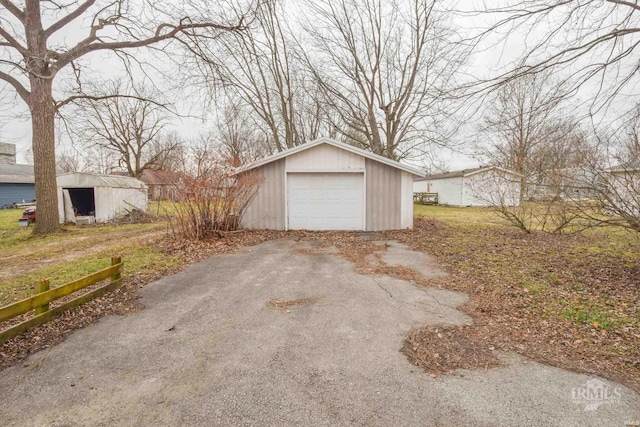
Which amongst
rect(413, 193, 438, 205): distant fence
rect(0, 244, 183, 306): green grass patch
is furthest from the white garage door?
rect(413, 193, 438, 205): distant fence

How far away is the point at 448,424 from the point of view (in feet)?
6.84

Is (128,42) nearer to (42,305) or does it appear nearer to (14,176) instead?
(42,305)

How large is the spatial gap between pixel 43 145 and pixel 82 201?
7.09 m

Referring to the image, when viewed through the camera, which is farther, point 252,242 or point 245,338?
point 252,242

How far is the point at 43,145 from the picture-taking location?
402 inches

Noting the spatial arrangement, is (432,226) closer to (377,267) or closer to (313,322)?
(377,267)

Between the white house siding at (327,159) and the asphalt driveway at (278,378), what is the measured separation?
6856mm

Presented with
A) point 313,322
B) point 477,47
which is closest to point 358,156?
point 477,47

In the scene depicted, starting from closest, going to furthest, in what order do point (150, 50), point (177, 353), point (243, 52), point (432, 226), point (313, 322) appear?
point (177, 353)
point (313, 322)
point (150, 50)
point (432, 226)
point (243, 52)

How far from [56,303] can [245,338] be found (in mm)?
2957

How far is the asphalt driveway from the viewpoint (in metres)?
2.17

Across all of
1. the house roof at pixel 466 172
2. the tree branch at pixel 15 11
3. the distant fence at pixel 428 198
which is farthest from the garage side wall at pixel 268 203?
the distant fence at pixel 428 198

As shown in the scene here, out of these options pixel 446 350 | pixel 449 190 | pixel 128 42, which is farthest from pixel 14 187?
pixel 449 190

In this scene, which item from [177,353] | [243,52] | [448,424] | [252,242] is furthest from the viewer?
[243,52]
